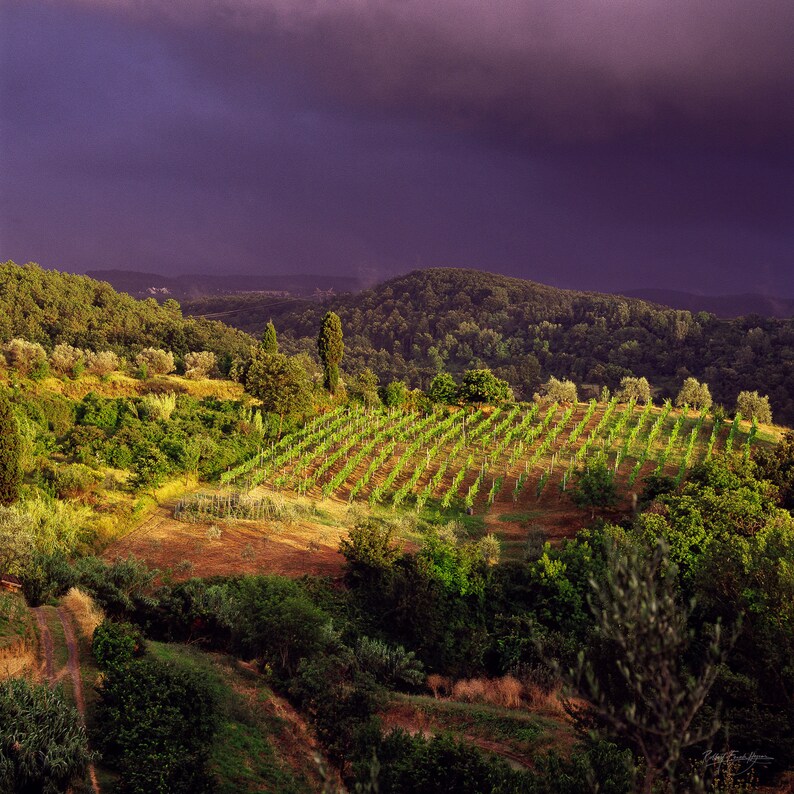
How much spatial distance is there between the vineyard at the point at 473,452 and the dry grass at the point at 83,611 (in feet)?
27.4

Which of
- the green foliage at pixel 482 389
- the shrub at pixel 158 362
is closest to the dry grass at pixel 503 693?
the green foliage at pixel 482 389

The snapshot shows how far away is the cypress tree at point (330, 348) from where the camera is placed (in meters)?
35.2

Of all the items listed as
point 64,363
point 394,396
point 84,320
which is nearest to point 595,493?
point 394,396

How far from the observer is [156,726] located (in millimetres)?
7477

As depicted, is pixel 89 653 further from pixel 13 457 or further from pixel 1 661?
pixel 13 457

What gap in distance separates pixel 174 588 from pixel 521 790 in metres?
10.1

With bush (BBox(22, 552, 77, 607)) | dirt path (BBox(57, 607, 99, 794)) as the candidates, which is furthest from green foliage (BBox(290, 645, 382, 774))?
bush (BBox(22, 552, 77, 607))

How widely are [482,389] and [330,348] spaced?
9.76 metres

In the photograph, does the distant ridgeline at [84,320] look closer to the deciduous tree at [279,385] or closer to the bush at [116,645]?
the deciduous tree at [279,385]

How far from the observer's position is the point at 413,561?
603 inches

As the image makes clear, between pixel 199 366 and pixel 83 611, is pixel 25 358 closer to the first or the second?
pixel 199 366

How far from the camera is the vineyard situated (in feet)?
81.3

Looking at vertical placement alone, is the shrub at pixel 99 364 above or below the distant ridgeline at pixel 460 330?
below

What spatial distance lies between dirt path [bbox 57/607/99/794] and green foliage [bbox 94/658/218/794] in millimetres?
274
